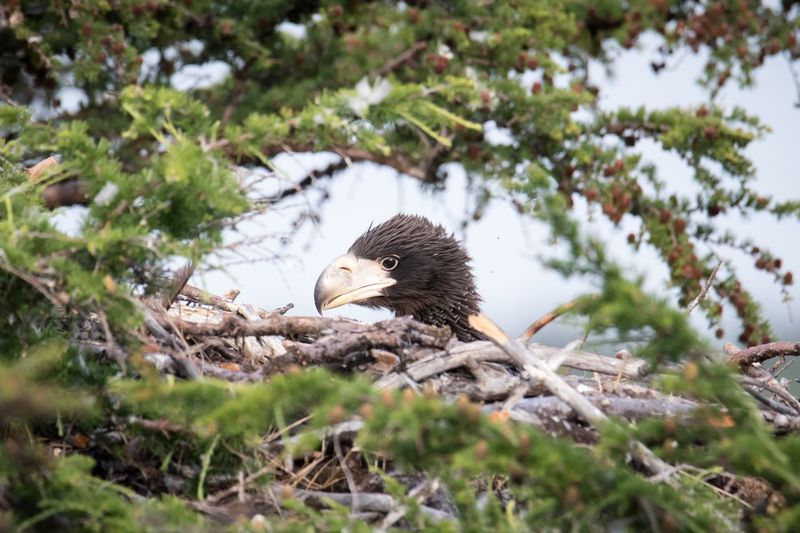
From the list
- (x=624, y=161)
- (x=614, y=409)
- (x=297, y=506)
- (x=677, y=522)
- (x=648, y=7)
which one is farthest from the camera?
(x=648, y=7)

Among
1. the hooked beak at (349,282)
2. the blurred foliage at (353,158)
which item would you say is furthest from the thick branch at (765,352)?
the hooked beak at (349,282)

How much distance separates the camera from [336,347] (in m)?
3.69

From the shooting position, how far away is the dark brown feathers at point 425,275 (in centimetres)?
582

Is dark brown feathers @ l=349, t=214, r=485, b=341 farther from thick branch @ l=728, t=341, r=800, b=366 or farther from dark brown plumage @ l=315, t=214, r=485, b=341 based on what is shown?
thick branch @ l=728, t=341, r=800, b=366

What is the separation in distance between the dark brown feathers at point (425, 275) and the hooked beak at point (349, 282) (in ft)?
0.16

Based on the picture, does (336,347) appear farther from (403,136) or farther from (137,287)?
(403,136)

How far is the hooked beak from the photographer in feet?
19.0

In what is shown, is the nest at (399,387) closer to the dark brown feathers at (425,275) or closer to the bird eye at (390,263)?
the dark brown feathers at (425,275)

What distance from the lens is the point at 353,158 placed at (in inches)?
165

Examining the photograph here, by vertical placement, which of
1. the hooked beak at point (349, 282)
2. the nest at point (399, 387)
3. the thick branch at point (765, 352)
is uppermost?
the hooked beak at point (349, 282)

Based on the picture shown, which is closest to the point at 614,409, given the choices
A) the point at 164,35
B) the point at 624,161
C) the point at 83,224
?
the point at 624,161

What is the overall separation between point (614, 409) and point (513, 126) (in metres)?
1.22

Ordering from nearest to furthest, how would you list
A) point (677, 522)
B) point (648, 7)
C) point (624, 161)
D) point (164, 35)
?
1. point (677, 522)
2. point (624, 161)
3. point (648, 7)
4. point (164, 35)

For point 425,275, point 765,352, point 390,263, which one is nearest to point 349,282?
point 390,263
